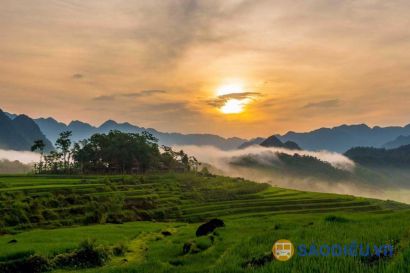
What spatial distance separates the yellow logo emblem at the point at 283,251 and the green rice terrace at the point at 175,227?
0.38m

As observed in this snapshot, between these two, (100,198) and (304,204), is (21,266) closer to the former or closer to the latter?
(100,198)

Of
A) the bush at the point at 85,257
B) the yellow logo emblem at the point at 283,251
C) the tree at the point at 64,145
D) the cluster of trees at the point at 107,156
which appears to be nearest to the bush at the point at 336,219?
the yellow logo emblem at the point at 283,251

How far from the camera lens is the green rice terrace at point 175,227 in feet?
50.9

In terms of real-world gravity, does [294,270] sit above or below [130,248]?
above

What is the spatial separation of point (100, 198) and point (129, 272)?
267 ft

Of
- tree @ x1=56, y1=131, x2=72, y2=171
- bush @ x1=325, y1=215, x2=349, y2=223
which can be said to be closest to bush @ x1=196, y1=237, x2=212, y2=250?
bush @ x1=325, y1=215, x2=349, y2=223

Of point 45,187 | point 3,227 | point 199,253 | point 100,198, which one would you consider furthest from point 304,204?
point 199,253

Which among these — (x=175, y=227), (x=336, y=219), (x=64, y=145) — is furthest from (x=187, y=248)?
(x=64, y=145)

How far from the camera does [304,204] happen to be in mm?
110250

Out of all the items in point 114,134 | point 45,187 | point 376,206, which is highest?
point 114,134

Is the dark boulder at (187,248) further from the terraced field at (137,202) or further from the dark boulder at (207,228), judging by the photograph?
the terraced field at (137,202)

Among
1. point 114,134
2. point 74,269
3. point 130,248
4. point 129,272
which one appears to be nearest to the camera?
point 129,272

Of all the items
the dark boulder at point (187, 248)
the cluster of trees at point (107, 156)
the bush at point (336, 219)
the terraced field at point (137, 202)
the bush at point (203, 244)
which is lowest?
the terraced field at point (137, 202)

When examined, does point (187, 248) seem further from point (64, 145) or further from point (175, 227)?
point (64, 145)
